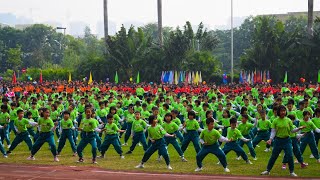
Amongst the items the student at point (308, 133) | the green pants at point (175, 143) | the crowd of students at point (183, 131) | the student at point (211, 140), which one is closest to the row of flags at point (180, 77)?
the crowd of students at point (183, 131)

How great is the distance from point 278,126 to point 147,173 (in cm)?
387

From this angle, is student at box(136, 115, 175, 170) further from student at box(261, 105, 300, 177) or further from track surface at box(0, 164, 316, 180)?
student at box(261, 105, 300, 177)

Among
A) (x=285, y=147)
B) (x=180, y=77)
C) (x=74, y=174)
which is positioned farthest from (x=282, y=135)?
(x=180, y=77)

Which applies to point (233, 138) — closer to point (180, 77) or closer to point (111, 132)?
point (111, 132)

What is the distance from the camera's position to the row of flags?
2052 inches

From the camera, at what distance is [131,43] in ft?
186

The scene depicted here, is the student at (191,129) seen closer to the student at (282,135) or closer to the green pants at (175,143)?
the green pants at (175,143)

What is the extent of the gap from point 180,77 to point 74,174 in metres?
36.6

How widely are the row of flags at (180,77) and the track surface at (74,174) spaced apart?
115 ft

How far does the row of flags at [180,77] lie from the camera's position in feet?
171

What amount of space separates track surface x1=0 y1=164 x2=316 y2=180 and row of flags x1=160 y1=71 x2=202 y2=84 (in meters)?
35.0

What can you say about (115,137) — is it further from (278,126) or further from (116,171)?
(278,126)

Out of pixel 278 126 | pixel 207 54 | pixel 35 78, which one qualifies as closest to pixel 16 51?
pixel 35 78

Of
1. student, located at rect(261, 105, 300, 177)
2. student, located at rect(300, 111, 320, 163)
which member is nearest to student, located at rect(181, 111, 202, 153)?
student, located at rect(300, 111, 320, 163)
